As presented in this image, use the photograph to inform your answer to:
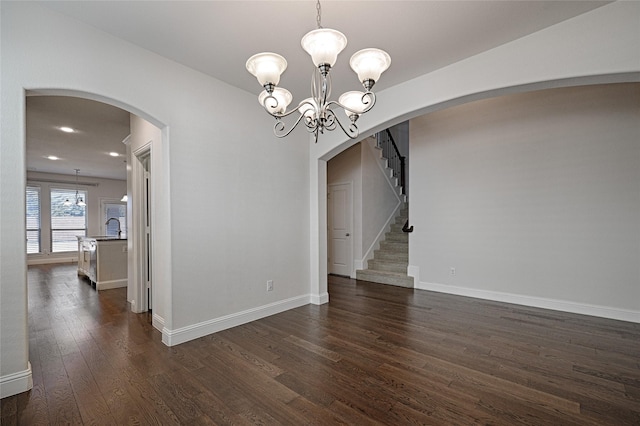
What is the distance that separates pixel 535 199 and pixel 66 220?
1303cm

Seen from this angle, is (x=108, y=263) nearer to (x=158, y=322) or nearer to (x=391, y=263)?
(x=158, y=322)

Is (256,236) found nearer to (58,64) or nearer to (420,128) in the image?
(58,64)

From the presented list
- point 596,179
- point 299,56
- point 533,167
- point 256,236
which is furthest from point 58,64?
point 596,179

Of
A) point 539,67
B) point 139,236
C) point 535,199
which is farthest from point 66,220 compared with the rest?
point 535,199

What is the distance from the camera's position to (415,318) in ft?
12.5

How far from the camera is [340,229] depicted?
6887mm

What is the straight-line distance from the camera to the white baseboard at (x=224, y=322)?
302 cm

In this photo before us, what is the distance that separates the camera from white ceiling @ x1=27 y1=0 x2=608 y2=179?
7.39 ft

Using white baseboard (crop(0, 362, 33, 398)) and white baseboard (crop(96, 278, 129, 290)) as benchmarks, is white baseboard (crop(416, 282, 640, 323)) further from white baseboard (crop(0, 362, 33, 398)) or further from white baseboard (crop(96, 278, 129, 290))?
white baseboard (crop(96, 278, 129, 290))

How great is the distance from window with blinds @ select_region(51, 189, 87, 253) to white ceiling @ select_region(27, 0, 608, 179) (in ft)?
32.1

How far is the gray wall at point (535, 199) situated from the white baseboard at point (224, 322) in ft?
8.81

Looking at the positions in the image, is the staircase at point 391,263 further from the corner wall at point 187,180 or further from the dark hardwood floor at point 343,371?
the corner wall at point 187,180

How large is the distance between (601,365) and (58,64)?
530cm

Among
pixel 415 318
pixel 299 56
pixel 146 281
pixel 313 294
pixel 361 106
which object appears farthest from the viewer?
pixel 313 294
